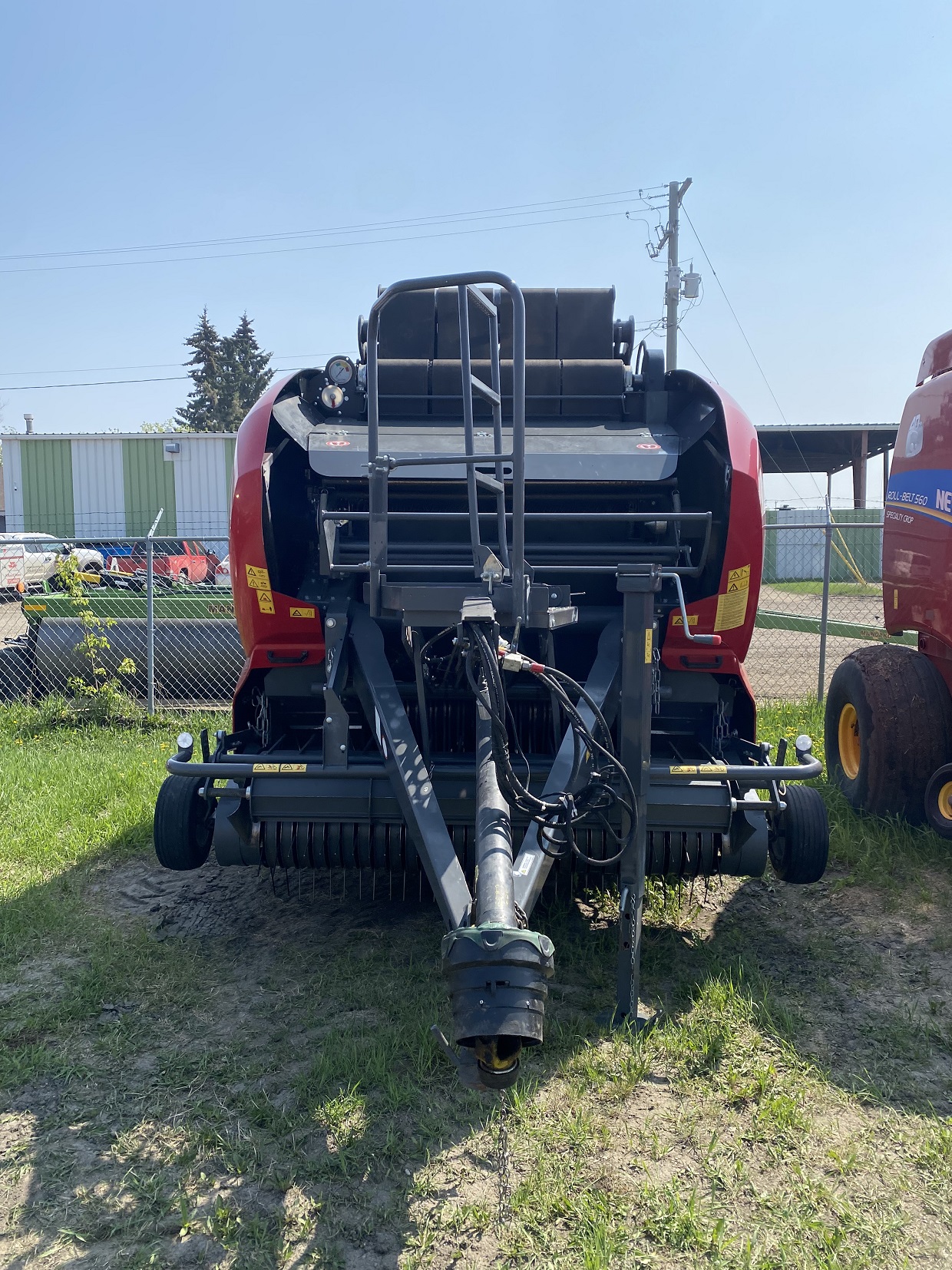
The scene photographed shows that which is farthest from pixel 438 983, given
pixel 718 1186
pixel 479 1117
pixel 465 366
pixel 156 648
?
pixel 156 648

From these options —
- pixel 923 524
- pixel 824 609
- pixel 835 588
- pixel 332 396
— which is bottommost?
pixel 835 588

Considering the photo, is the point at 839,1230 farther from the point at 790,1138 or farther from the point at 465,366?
the point at 465,366

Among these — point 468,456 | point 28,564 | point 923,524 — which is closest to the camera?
point 468,456

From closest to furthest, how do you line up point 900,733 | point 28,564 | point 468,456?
point 468,456
point 900,733
point 28,564

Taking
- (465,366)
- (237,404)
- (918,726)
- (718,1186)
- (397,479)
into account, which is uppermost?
(237,404)

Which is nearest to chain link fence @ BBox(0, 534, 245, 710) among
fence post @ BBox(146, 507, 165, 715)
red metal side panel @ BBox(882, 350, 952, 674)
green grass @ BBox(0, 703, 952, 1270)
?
fence post @ BBox(146, 507, 165, 715)

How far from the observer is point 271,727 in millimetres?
4113

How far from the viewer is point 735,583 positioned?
3.67 metres

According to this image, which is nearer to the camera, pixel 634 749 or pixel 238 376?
pixel 634 749

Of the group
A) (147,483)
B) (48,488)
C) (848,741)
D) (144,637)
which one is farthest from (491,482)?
(48,488)

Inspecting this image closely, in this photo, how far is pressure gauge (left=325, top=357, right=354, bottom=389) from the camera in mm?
4176

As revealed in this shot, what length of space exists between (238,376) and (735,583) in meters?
47.1

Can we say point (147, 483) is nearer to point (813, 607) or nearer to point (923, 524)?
point (813, 607)

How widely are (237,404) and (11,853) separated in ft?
147
